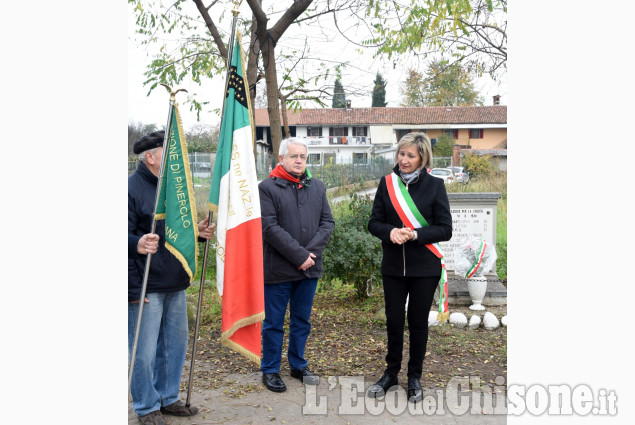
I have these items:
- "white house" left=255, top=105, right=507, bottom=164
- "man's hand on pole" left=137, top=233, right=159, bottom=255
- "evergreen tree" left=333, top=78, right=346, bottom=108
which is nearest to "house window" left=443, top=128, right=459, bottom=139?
"white house" left=255, top=105, right=507, bottom=164

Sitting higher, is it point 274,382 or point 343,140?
point 343,140

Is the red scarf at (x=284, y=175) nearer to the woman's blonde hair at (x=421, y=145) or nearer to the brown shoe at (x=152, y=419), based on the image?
the woman's blonde hair at (x=421, y=145)

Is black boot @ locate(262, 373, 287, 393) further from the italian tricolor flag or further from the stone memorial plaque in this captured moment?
the stone memorial plaque

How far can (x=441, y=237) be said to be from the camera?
13.3 ft

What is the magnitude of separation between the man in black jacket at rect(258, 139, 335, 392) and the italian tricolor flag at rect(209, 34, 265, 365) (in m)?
0.49

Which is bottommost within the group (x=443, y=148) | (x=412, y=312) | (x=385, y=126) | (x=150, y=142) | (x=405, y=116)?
(x=412, y=312)

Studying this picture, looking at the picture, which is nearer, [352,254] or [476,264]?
[352,254]

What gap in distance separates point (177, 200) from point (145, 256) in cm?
39

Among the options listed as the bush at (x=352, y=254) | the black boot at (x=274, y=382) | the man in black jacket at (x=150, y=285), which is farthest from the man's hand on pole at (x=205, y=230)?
the bush at (x=352, y=254)

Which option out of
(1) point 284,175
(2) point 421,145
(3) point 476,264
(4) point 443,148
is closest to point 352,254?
(3) point 476,264

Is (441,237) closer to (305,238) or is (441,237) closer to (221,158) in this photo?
(305,238)

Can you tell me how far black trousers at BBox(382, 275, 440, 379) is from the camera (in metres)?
4.07

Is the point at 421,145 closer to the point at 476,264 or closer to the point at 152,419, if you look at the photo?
the point at 152,419

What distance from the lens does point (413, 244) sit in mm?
4078
